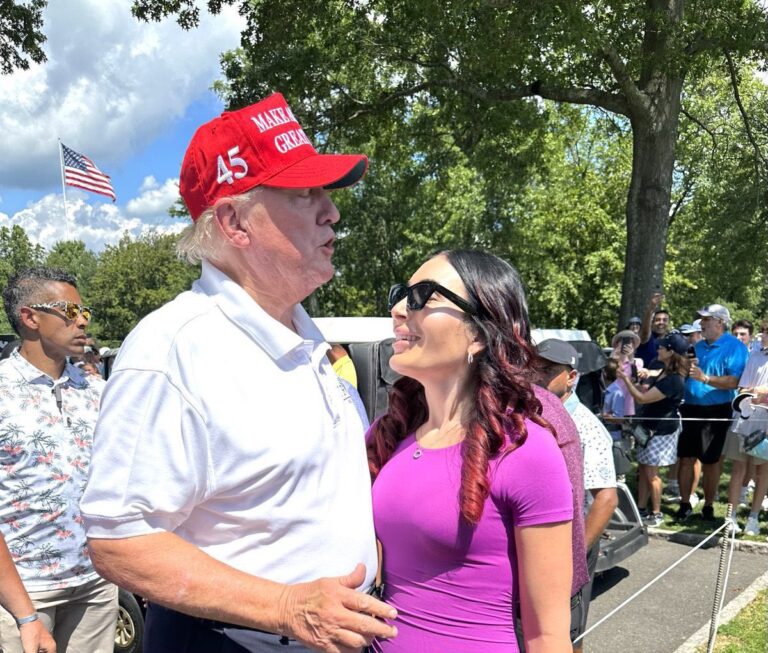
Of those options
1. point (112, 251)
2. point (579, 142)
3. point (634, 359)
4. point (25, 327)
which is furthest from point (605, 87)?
point (112, 251)

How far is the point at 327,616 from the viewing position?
139cm

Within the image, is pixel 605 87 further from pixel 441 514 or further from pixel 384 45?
pixel 441 514

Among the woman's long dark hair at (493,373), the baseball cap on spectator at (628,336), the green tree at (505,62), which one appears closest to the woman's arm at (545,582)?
the woman's long dark hair at (493,373)

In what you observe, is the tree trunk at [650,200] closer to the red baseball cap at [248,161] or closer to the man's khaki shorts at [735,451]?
the man's khaki shorts at [735,451]

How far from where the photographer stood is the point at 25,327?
10.3 ft

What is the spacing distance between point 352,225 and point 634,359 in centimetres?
2302

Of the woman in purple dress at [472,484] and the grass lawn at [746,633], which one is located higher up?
the woman in purple dress at [472,484]

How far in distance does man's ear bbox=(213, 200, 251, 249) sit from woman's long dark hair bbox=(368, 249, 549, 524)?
0.71m

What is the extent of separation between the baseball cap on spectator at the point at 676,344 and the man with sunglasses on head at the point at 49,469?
6670 millimetres

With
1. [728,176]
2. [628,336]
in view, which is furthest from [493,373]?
[728,176]

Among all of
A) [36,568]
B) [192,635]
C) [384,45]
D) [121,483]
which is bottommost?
[36,568]

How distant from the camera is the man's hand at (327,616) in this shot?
1396 mm

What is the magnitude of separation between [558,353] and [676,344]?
470 cm

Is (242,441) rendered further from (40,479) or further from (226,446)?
(40,479)
